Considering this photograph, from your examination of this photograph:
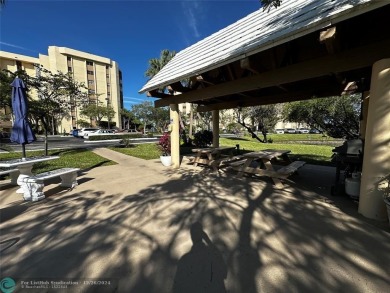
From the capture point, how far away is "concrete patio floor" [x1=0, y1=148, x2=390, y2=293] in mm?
2105

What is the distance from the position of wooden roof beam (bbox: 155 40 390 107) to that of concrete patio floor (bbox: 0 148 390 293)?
2531 millimetres

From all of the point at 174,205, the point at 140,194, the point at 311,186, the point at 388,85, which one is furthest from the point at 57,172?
the point at 388,85

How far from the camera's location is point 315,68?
12.4 feet

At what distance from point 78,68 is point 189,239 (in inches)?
2333

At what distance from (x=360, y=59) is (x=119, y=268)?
4594 millimetres

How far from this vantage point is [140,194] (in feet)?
15.4

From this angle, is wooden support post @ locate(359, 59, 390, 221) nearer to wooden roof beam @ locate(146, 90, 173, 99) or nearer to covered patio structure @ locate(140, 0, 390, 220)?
covered patio structure @ locate(140, 0, 390, 220)

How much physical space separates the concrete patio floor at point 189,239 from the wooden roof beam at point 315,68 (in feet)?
8.30

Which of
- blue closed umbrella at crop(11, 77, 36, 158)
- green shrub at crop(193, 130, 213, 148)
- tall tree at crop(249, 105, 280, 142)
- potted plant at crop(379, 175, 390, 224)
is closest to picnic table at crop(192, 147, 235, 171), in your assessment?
potted plant at crop(379, 175, 390, 224)

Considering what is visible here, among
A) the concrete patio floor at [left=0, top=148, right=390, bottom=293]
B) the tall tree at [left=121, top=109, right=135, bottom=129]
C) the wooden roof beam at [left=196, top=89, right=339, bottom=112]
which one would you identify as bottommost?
the concrete patio floor at [left=0, top=148, right=390, bottom=293]

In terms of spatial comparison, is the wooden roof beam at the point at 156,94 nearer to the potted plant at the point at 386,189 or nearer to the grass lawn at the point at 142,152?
the grass lawn at the point at 142,152

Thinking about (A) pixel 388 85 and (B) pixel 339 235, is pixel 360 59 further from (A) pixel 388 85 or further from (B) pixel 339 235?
(B) pixel 339 235

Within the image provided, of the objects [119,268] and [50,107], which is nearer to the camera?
[119,268]

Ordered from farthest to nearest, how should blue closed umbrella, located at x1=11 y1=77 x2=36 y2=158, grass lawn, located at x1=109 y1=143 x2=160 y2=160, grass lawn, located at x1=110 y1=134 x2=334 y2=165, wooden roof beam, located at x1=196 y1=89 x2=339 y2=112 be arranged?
grass lawn, located at x1=109 y1=143 x2=160 y2=160 < grass lawn, located at x1=110 y1=134 x2=334 y2=165 < wooden roof beam, located at x1=196 y1=89 x2=339 y2=112 < blue closed umbrella, located at x1=11 y1=77 x2=36 y2=158
